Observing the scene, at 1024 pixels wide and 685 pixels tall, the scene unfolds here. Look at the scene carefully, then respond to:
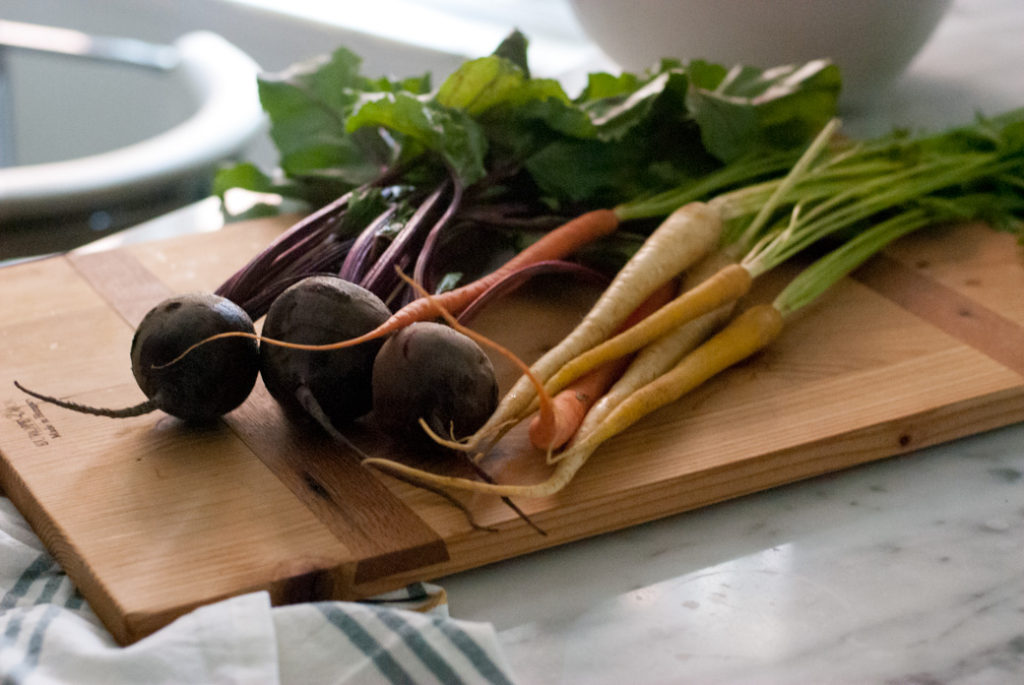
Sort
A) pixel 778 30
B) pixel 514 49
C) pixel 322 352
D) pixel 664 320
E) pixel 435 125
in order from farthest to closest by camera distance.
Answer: pixel 778 30
pixel 514 49
pixel 435 125
pixel 664 320
pixel 322 352

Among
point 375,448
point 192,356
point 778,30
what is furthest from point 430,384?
point 778,30

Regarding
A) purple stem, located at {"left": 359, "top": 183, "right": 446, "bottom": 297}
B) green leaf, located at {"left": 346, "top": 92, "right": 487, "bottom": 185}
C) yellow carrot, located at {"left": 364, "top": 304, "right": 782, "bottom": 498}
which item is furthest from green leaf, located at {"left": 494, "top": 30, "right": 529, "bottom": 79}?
yellow carrot, located at {"left": 364, "top": 304, "right": 782, "bottom": 498}

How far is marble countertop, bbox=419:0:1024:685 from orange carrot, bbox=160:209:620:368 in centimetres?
23

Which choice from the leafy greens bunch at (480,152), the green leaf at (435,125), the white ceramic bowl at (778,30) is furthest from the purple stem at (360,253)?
the white ceramic bowl at (778,30)

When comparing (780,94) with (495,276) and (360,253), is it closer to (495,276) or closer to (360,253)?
(495,276)

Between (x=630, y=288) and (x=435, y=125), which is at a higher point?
(x=435, y=125)

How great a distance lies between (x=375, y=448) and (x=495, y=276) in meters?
0.27

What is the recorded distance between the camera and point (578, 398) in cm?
99

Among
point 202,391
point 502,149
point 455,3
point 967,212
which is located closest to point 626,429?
point 202,391

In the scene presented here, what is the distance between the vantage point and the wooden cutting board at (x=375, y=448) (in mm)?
817

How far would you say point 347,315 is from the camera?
0.93 m

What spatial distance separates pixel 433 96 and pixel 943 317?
0.68m

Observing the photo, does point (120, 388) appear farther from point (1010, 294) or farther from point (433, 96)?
point (1010, 294)

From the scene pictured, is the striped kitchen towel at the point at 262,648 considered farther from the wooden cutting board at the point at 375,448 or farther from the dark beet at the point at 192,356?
the dark beet at the point at 192,356
